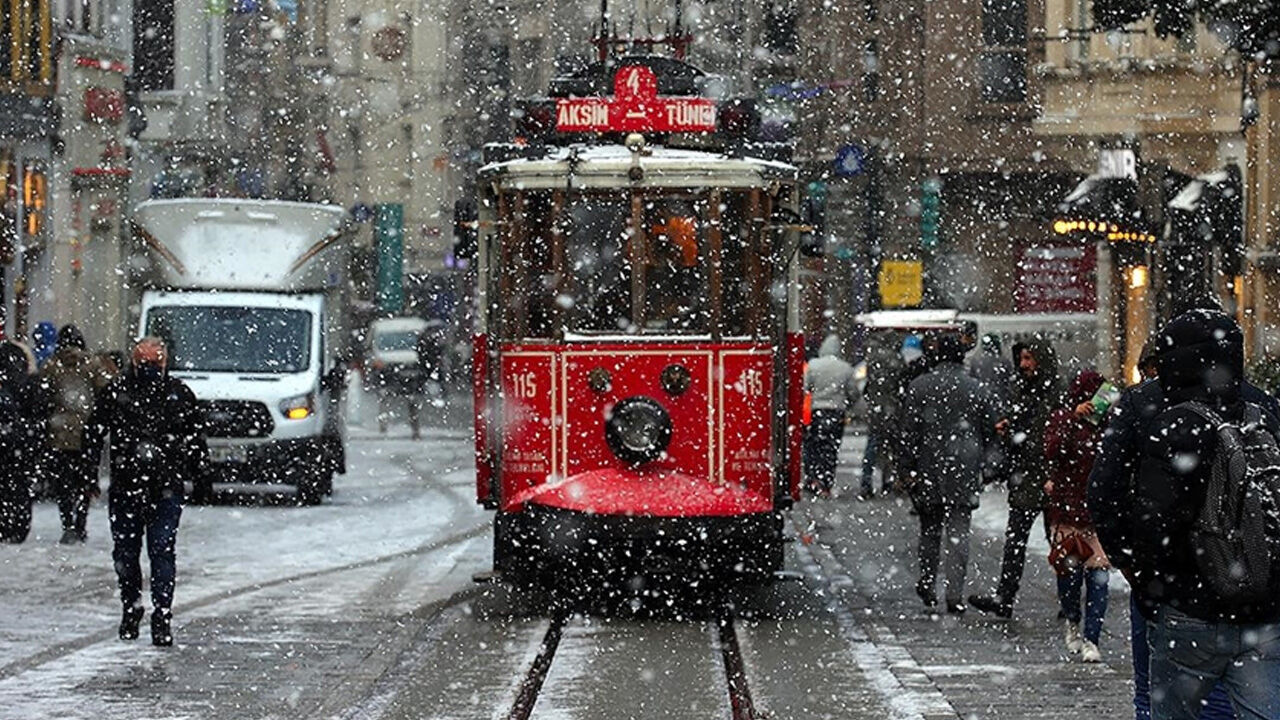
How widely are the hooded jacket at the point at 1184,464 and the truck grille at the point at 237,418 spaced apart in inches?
750

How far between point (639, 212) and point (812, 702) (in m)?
4.60

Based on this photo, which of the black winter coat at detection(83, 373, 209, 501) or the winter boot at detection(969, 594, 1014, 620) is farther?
the winter boot at detection(969, 594, 1014, 620)

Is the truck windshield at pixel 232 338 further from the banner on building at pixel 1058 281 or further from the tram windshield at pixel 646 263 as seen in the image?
the banner on building at pixel 1058 281

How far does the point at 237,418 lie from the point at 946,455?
1164 cm

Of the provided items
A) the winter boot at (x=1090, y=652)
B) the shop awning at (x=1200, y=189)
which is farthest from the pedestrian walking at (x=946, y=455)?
the shop awning at (x=1200, y=189)

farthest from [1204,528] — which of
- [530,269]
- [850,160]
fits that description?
[850,160]

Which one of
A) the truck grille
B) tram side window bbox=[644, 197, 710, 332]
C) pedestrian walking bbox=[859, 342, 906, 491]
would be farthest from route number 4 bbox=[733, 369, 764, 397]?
the truck grille

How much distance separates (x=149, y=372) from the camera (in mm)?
13758

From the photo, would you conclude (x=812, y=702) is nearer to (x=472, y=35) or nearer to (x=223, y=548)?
(x=223, y=548)

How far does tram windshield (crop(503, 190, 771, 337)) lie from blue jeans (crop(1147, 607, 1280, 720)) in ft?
28.0

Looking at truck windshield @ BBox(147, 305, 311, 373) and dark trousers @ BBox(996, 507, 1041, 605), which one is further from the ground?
truck windshield @ BBox(147, 305, 311, 373)

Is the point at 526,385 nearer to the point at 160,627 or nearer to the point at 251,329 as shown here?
the point at 160,627

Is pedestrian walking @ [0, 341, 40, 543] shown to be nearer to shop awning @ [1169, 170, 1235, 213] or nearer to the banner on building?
shop awning @ [1169, 170, 1235, 213]

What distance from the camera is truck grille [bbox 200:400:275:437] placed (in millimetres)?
25656
